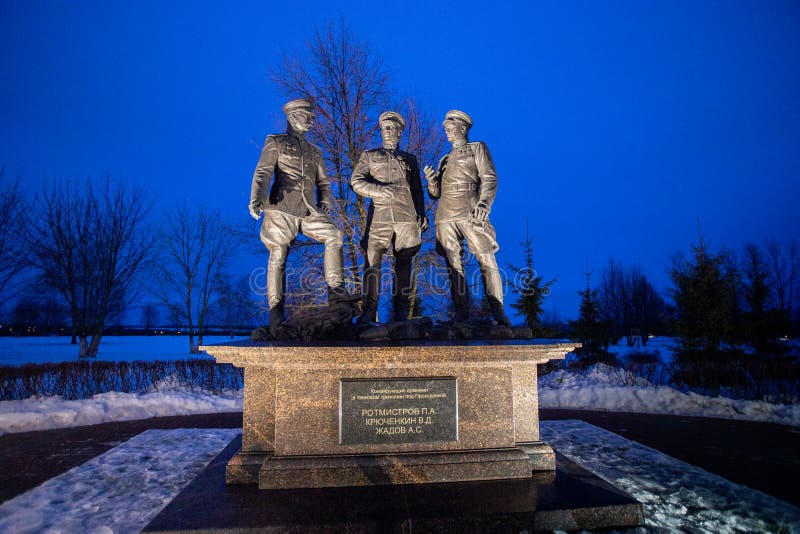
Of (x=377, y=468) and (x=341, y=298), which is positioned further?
(x=341, y=298)

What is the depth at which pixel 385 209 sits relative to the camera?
499 cm

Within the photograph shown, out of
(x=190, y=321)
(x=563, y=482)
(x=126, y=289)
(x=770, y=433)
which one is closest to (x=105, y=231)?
(x=126, y=289)

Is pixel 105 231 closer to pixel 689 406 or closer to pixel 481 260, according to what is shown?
pixel 481 260

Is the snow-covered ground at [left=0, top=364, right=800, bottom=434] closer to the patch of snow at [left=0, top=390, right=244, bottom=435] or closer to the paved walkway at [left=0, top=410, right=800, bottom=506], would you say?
the patch of snow at [left=0, top=390, right=244, bottom=435]

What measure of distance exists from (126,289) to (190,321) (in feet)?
11.0

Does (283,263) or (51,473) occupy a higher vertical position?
(283,263)

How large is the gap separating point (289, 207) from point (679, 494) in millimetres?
4633

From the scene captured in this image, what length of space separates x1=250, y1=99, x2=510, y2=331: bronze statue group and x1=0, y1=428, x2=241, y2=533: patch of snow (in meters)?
1.97

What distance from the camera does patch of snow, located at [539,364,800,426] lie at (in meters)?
7.74

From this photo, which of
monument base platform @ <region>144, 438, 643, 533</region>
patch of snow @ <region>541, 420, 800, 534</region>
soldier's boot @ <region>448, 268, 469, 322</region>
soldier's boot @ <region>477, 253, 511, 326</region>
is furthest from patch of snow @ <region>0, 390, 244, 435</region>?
patch of snow @ <region>541, 420, 800, 534</region>

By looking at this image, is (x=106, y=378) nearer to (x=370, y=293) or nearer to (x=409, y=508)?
(x=370, y=293)

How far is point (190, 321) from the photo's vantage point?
21453mm

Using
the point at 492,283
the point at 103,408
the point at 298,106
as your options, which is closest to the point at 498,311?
the point at 492,283

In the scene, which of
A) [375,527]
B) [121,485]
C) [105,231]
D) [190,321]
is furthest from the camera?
[190,321]
